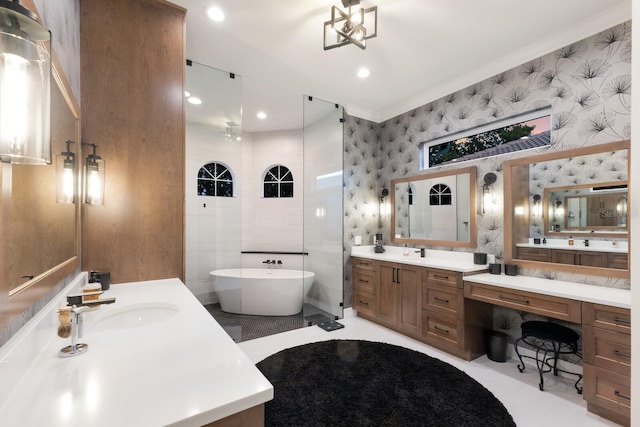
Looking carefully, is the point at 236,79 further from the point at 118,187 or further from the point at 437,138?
the point at 437,138

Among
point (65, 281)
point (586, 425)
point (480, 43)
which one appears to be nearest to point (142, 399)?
point (65, 281)

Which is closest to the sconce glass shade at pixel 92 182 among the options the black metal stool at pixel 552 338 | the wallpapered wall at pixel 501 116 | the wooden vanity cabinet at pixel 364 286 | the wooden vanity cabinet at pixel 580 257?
the wallpapered wall at pixel 501 116

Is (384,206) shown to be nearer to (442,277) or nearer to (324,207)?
(324,207)

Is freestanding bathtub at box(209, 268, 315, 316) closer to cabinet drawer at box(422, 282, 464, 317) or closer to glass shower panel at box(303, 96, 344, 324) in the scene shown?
glass shower panel at box(303, 96, 344, 324)

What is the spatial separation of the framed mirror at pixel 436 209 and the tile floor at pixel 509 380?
1281 millimetres

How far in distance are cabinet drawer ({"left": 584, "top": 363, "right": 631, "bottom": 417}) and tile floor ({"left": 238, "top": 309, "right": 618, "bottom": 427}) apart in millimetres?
133

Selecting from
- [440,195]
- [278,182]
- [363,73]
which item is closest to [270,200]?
[278,182]

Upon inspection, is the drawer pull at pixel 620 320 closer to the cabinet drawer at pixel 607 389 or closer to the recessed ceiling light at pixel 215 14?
the cabinet drawer at pixel 607 389

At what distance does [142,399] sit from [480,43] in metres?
3.51

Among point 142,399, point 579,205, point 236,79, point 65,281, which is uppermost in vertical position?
point 236,79

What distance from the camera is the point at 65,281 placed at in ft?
4.71

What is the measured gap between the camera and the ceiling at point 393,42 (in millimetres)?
2240

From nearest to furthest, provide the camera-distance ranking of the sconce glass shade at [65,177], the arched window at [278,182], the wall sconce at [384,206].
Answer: the sconce glass shade at [65,177] → the wall sconce at [384,206] → the arched window at [278,182]

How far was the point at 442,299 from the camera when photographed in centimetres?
297
